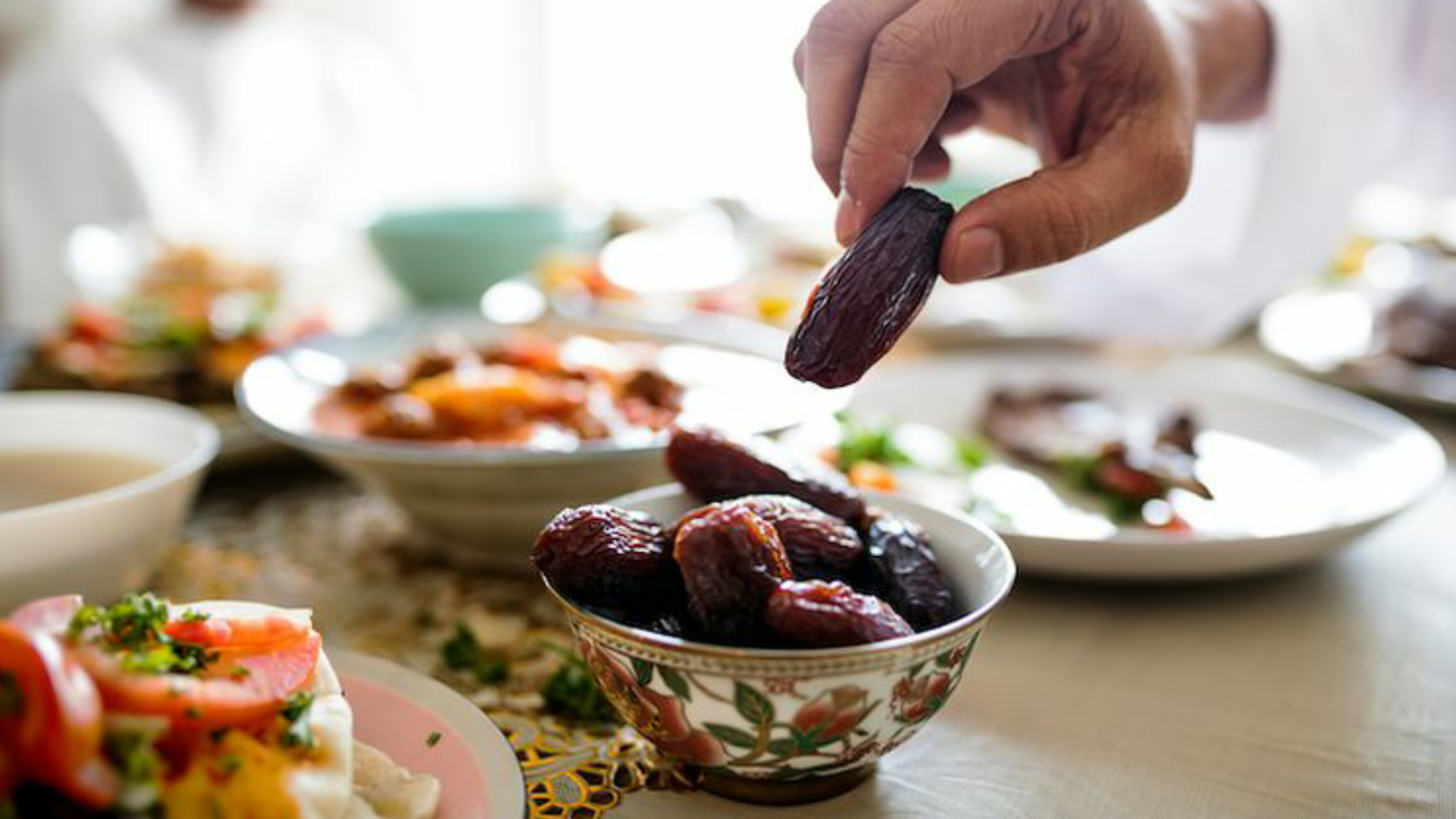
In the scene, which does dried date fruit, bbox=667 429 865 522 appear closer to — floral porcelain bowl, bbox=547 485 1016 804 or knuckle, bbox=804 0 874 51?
floral porcelain bowl, bbox=547 485 1016 804

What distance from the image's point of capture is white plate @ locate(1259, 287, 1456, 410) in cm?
173

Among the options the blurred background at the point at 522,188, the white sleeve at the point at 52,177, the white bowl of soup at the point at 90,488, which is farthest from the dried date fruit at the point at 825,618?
the white sleeve at the point at 52,177

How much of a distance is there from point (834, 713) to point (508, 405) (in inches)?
25.5

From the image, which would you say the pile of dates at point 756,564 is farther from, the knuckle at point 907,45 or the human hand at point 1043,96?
the knuckle at point 907,45

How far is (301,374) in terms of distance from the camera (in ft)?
4.47

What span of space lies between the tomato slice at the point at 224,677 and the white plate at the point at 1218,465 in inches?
25.0

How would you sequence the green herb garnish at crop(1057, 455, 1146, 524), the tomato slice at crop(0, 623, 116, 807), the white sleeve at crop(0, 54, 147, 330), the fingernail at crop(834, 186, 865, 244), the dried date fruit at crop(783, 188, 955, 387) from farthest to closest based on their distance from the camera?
the white sleeve at crop(0, 54, 147, 330) < the green herb garnish at crop(1057, 455, 1146, 524) < the fingernail at crop(834, 186, 865, 244) < the dried date fruit at crop(783, 188, 955, 387) < the tomato slice at crop(0, 623, 116, 807)

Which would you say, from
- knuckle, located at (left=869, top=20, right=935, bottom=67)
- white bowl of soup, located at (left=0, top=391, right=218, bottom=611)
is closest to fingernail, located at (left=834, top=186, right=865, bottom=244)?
knuckle, located at (left=869, top=20, right=935, bottom=67)

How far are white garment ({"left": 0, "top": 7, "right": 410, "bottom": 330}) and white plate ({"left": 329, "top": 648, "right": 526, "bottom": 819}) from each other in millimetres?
2150

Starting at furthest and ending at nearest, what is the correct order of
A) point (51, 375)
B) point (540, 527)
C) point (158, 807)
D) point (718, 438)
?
1. point (51, 375)
2. point (540, 527)
3. point (718, 438)
4. point (158, 807)

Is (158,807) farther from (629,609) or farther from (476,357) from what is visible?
(476,357)

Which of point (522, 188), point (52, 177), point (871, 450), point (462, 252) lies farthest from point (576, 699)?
point (522, 188)

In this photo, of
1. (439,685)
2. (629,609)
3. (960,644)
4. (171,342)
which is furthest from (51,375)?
(960,644)

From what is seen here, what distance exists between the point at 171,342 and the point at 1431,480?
153 cm
